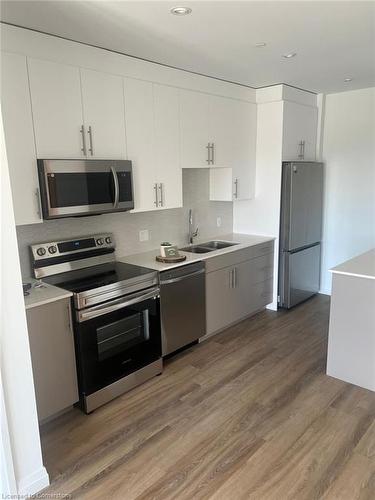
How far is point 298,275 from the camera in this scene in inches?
177

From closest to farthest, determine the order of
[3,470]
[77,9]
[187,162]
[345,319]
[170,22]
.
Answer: [3,470] → [77,9] → [170,22] → [345,319] → [187,162]

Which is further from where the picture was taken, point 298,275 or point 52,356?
point 298,275

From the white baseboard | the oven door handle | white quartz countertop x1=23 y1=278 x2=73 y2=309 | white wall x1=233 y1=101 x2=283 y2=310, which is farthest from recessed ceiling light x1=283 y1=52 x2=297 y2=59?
the white baseboard

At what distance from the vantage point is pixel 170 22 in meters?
2.29

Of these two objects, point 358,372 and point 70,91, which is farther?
point 358,372

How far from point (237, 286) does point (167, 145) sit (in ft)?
5.29

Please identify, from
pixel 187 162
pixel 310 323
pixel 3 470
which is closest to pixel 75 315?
pixel 3 470

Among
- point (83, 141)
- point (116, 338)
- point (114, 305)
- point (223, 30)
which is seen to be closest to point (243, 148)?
point (223, 30)

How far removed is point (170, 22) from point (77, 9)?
1.82 ft

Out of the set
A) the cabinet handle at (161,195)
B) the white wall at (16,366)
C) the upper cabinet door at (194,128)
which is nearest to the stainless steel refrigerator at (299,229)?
the upper cabinet door at (194,128)

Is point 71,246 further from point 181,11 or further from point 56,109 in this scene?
point 181,11

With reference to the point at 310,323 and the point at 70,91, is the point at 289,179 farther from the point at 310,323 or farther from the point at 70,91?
the point at 70,91

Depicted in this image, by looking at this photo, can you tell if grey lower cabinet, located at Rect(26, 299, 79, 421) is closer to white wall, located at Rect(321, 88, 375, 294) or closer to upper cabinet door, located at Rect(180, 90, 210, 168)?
upper cabinet door, located at Rect(180, 90, 210, 168)

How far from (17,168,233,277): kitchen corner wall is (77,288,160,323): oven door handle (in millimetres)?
618
